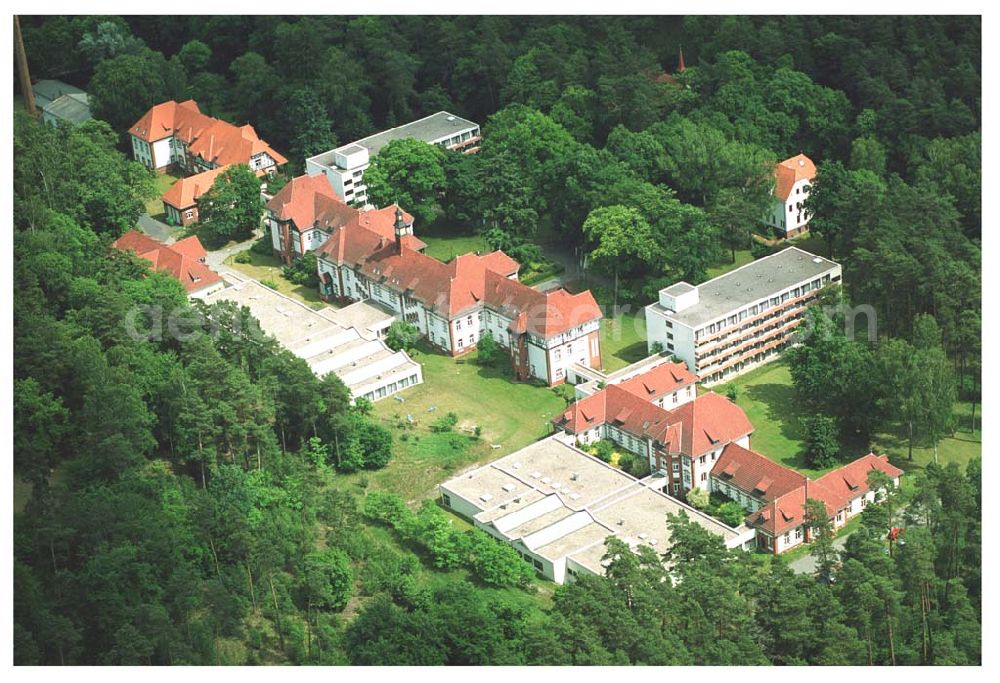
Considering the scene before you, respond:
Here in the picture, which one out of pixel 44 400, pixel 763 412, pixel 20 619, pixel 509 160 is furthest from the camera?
pixel 509 160

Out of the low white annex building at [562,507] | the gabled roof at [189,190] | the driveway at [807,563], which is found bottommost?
the driveway at [807,563]

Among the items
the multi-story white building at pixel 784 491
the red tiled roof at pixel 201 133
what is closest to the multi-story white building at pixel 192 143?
the red tiled roof at pixel 201 133

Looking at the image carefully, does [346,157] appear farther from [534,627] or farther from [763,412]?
[534,627]

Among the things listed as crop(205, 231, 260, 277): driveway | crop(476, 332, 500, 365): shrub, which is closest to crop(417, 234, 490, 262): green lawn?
crop(205, 231, 260, 277): driveway

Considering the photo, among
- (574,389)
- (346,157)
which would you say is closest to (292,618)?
(574,389)

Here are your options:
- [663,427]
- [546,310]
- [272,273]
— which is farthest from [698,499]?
[272,273]

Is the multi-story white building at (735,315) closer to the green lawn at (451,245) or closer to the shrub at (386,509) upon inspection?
the green lawn at (451,245)
